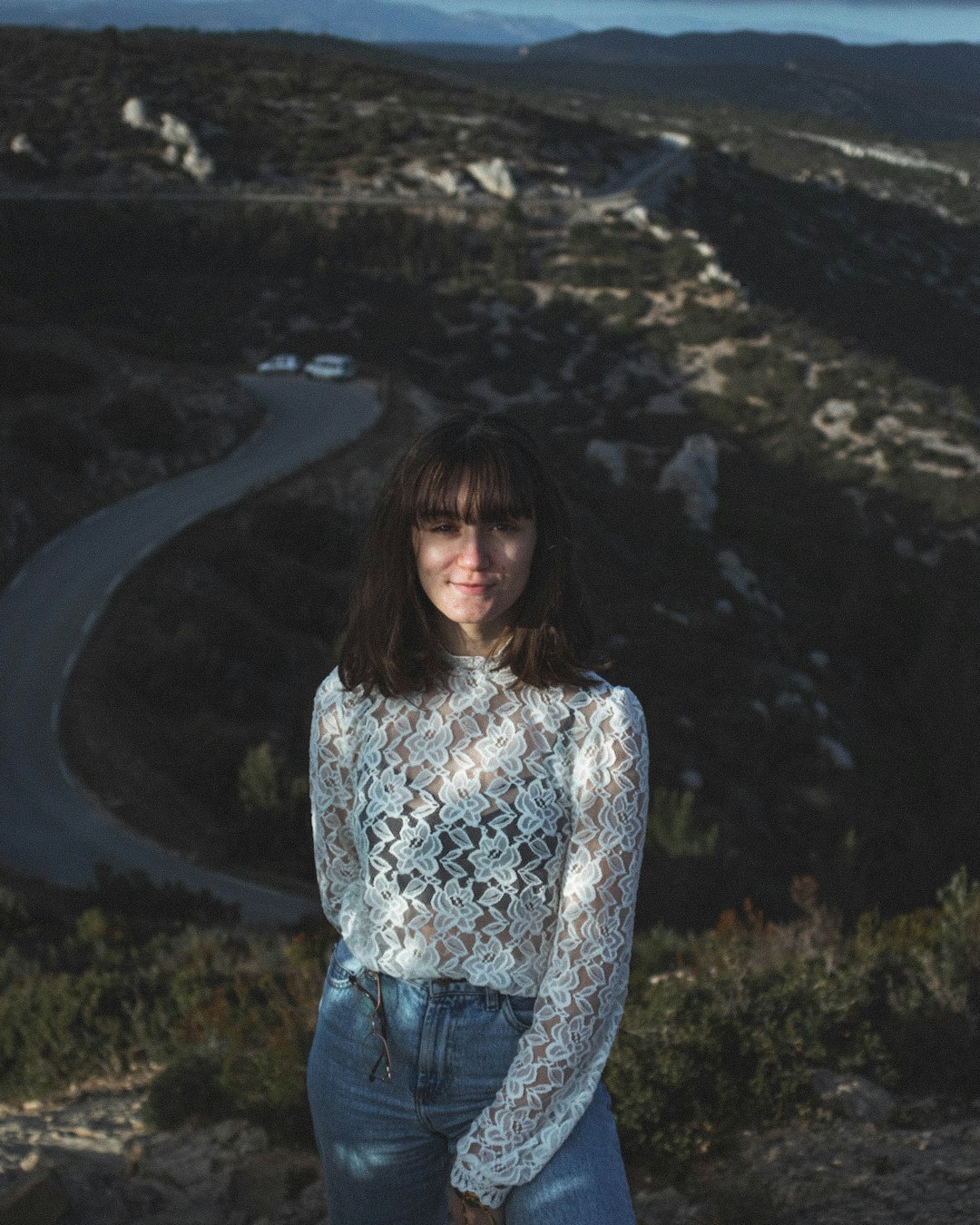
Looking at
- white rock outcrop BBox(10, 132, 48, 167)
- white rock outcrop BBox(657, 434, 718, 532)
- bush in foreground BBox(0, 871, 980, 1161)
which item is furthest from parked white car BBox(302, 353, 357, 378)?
white rock outcrop BBox(10, 132, 48, 167)

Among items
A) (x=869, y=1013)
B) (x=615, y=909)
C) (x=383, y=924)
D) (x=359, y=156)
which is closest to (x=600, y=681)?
(x=615, y=909)

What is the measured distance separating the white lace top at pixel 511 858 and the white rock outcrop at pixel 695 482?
25.8m

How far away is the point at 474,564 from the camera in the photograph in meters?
1.92

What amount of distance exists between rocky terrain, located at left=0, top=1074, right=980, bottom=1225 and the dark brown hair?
2349mm

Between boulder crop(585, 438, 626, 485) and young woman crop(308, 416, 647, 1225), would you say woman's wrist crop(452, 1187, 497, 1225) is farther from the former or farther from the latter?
boulder crop(585, 438, 626, 485)

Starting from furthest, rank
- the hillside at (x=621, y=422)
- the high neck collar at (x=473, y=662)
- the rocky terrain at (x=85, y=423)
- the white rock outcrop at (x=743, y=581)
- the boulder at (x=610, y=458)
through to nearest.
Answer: the boulder at (x=610, y=458)
the white rock outcrop at (x=743, y=581)
the rocky terrain at (x=85, y=423)
the hillside at (x=621, y=422)
the high neck collar at (x=473, y=662)

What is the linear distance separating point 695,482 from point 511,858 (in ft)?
89.2

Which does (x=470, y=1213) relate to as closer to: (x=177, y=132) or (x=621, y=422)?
(x=621, y=422)

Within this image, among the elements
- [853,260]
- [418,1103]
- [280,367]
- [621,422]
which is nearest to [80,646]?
[418,1103]

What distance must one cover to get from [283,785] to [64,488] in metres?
8.76

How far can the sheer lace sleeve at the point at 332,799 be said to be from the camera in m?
2.09

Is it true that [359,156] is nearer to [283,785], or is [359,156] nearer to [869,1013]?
[283,785]

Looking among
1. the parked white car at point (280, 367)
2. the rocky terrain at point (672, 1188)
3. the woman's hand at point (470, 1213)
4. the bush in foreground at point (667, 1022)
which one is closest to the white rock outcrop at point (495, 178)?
the parked white car at point (280, 367)

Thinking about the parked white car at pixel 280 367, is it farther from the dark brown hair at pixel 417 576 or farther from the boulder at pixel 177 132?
the dark brown hair at pixel 417 576
